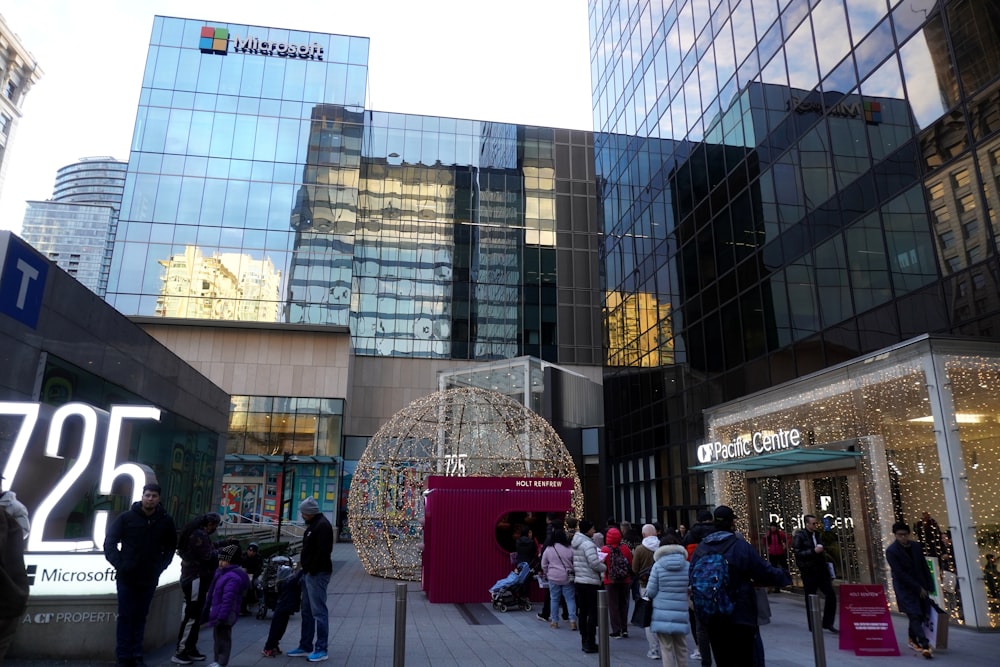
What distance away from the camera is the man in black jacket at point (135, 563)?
6066 mm

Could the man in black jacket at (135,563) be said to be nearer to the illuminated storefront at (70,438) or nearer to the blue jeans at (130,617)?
the blue jeans at (130,617)

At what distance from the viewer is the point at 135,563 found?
6078mm

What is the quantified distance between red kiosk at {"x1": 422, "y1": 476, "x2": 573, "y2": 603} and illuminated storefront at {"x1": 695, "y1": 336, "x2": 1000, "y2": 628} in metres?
5.23

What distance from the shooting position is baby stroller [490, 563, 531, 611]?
11.7 m

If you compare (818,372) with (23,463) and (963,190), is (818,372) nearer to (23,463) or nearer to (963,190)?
(963,190)

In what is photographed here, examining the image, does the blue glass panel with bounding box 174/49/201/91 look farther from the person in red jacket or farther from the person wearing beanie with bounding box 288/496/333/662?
the person in red jacket

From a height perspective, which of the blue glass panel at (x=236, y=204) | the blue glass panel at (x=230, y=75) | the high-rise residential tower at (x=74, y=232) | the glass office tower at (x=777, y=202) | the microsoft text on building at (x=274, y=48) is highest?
the high-rise residential tower at (x=74, y=232)

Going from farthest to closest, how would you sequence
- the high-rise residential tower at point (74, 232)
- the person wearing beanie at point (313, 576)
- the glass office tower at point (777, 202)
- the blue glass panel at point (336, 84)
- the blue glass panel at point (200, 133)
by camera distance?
the high-rise residential tower at point (74, 232) < the blue glass panel at point (336, 84) < the blue glass panel at point (200, 133) < the glass office tower at point (777, 202) < the person wearing beanie at point (313, 576)

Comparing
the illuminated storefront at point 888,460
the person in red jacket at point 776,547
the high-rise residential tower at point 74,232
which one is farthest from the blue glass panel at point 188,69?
the high-rise residential tower at point 74,232

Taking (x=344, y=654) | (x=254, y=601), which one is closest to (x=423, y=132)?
(x=254, y=601)

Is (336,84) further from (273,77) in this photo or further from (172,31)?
(172,31)

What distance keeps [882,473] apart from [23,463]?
13.6 m

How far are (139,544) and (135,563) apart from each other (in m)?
0.17

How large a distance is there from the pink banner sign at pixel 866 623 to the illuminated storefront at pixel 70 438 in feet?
26.5
